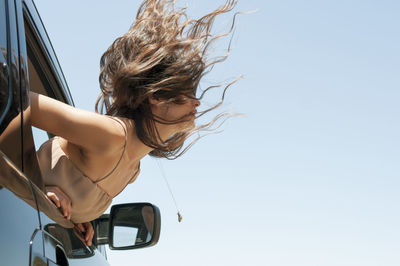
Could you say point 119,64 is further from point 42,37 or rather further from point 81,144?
point 81,144

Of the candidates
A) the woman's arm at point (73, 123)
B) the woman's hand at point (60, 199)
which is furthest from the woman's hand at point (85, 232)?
the woman's arm at point (73, 123)

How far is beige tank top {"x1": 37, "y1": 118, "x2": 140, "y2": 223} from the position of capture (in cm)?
176

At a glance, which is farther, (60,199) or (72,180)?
(72,180)

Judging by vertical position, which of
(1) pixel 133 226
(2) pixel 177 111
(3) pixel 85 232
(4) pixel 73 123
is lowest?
(1) pixel 133 226

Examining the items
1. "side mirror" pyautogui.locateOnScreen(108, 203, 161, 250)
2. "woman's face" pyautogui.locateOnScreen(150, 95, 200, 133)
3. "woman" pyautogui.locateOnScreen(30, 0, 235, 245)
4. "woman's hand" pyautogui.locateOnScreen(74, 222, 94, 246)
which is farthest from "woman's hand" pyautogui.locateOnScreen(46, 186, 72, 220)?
"side mirror" pyautogui.locateOnScreen(108, 203, 161, 250)

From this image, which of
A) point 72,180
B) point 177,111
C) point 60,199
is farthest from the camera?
point 177,111

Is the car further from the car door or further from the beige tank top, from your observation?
the beige tank top

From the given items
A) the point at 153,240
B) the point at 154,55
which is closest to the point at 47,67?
the point at 154,55

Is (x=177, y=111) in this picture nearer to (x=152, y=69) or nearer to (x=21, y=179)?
(x=152, y=69)

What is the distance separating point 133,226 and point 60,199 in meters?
0.89

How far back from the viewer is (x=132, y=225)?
2.51 meters

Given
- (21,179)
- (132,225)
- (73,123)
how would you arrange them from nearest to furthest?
(21,179) < (73,123) < (132,225)

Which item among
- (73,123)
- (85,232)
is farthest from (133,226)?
(73,123)

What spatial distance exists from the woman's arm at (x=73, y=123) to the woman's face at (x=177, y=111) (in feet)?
1.73
